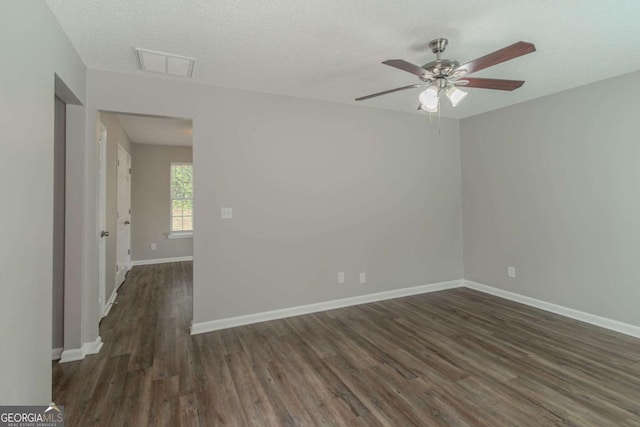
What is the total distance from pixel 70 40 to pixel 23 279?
5.79 feet

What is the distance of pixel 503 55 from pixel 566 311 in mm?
3019

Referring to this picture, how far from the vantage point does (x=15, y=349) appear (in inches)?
53.8

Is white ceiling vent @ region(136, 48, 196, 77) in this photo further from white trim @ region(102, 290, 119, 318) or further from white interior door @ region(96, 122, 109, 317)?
white trim @ region(102, 290, 119, 318)

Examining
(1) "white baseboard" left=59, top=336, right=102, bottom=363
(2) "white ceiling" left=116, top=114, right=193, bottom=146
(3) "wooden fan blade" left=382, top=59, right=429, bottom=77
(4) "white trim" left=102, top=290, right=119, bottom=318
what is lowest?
(1) "white baseboard" left=59, top=336, right=102, bottom=363

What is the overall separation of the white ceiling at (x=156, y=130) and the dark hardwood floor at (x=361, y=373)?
104 inches

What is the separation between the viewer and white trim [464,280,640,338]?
2868 mm

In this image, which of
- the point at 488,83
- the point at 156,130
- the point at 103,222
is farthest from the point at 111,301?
the point at 488,83

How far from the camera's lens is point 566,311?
331 centimetres

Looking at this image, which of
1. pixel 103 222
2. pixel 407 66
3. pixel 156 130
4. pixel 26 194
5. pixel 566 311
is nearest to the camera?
pixel 26 194

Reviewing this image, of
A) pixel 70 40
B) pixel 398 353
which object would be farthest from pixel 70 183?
pixel 398 353

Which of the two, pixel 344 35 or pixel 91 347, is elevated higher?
pixel 344 35

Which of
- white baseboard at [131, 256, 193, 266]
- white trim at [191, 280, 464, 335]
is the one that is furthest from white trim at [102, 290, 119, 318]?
white baseboard at [131, 256, 193, 266]

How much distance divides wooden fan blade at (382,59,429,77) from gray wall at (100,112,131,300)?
3.14 meters

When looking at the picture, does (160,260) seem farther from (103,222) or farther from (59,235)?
(59,235)
